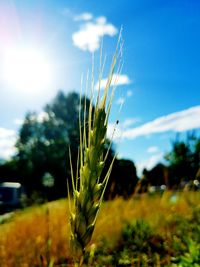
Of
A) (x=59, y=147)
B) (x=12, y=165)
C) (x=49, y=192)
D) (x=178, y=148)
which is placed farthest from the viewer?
(x=12, y=165)

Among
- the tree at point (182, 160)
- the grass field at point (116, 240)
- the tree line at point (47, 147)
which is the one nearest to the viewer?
the grass field at point (116, 240)

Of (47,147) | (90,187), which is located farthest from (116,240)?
(47,147)

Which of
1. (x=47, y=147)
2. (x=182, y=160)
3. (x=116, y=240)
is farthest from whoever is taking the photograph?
(x=47, y=147)

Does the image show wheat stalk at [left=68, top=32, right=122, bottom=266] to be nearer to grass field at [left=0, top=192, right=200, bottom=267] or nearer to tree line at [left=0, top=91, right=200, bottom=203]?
grass field at [left=0, top=192, right=200, bottom=267]

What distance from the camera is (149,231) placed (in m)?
5.39

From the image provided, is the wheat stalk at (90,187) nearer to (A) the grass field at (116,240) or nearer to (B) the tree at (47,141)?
(A) the grass field at (116,240)

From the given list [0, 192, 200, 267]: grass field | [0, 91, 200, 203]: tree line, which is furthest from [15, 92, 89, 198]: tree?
[0, 192, 200, 267]: grass field

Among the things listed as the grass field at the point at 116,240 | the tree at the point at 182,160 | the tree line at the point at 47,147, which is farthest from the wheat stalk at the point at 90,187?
the tree line at the point at 47,147

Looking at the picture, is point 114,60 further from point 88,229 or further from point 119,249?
point 119,249

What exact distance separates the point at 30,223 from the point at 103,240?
1330 mm

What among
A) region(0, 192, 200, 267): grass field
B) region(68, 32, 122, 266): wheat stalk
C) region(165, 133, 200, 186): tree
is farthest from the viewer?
region(165, 133, 200, 186): tree

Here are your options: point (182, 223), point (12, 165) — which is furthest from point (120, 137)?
point (12, 165)

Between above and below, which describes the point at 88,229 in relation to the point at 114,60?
below

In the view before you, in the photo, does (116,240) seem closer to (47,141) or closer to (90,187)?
(90,187)
